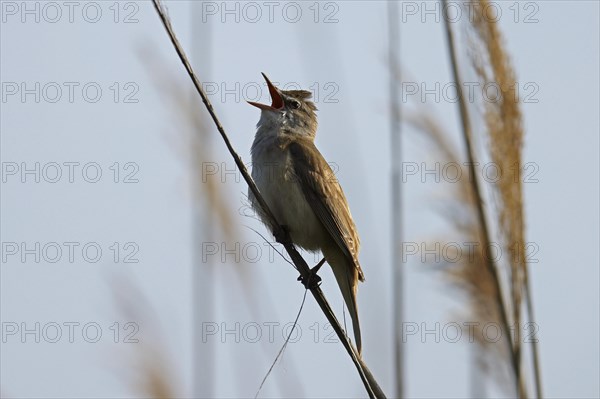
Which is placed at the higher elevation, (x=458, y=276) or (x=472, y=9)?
(x=472, y=9)

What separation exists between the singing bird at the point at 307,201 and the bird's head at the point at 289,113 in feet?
0.46

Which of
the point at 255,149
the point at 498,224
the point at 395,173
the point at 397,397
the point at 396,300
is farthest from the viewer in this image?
the point at 255,149

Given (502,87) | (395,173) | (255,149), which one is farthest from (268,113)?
(502,87)

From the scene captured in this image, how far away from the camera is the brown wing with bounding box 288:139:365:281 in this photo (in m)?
4.14

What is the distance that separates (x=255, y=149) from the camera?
4711mm

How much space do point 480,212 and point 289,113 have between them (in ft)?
8.55

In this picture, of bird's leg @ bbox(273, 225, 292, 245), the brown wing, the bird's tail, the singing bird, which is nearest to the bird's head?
the singing bird

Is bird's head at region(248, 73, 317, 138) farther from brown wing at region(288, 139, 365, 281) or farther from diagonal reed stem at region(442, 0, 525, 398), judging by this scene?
diagonal reed stem at region(442, 0, 525, 398)

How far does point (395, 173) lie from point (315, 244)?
1347mm

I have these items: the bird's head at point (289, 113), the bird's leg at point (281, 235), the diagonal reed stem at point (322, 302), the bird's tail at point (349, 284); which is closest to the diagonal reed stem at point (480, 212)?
the diagonal reed stem at point (322, 302)

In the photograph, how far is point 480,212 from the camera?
2.55 metres

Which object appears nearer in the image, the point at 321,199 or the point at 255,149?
the point at 321,199

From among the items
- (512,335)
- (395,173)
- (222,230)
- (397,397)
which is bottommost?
(397,397)

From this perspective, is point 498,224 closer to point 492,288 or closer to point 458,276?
point 492,288
